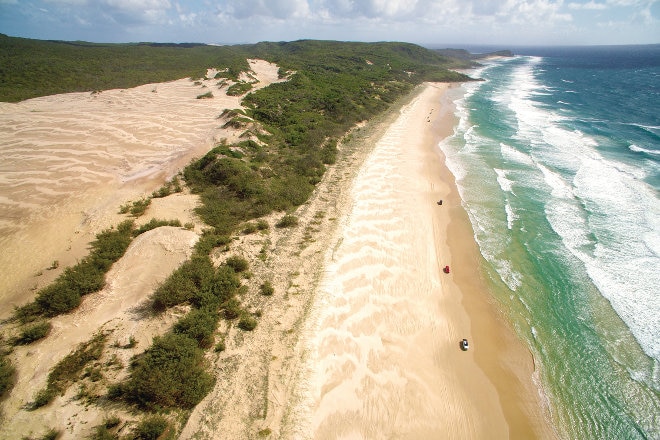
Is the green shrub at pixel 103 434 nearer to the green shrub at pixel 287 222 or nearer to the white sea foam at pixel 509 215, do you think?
the green shrub at pixel 287 222

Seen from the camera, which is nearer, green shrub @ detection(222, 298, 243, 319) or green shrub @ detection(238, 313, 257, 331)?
green shrub @ detection(238, 313, 257, 331)

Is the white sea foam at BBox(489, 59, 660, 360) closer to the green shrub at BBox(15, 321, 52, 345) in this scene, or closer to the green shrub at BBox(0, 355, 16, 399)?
the green shrub at BBox(15, 321, 52, 345)

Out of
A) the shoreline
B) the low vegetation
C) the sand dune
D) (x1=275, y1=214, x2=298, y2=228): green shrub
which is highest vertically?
the sand dune

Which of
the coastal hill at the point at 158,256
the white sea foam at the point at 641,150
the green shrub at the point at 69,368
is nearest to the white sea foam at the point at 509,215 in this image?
the coastal hill at the point at 158,256

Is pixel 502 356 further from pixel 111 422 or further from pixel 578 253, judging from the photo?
pixel 111 422

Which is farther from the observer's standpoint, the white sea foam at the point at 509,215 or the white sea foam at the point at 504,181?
the white sea foam at the point at 504,181

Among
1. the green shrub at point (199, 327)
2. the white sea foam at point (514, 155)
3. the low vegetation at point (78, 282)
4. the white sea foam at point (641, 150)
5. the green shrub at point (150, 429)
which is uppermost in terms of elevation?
the low vegetation at point (78, 282)

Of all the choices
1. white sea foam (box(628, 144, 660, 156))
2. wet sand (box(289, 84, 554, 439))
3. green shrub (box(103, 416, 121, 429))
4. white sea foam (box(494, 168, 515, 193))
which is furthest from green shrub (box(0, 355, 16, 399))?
white sea foam (box(628, 144, 660, 156))
